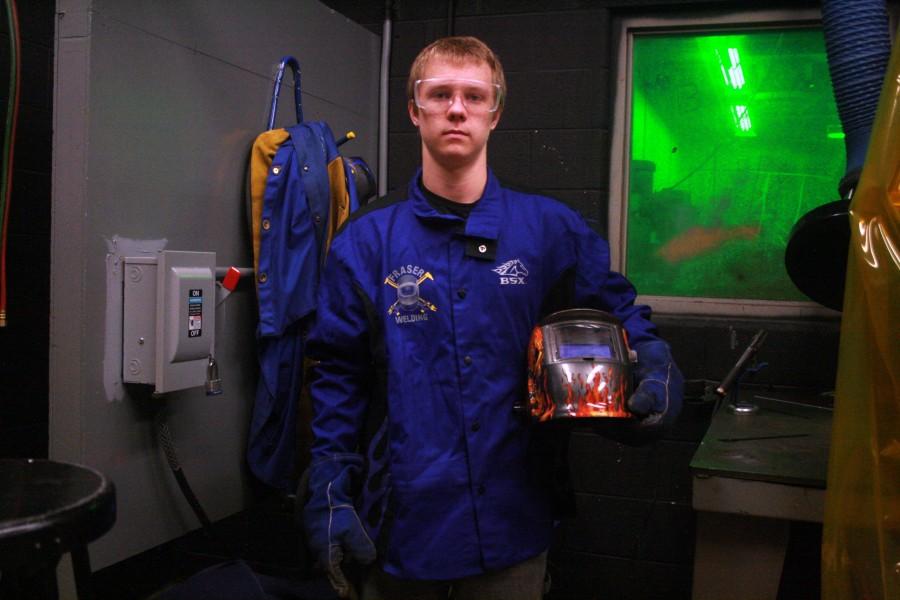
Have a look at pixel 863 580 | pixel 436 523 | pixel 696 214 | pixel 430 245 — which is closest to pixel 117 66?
pixel 430 245

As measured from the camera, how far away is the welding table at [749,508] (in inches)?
68.1

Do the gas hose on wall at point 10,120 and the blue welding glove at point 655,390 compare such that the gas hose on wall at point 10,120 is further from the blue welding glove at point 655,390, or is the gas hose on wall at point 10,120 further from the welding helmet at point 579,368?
the blue welding glove at point 655,390

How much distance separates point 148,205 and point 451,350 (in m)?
0.93

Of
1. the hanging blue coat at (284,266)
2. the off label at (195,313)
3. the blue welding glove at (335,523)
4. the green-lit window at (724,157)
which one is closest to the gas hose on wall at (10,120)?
the off label at (195,313)

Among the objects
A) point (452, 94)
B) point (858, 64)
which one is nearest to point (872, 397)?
point (452, 94)

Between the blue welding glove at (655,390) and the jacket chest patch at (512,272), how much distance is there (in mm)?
289

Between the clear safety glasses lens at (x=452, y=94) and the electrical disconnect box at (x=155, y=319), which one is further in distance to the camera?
the electrical disconnect box at (x=155, y=319)

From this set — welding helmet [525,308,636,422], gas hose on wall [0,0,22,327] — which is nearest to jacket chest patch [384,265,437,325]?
welding helmet [525,308,636,422]

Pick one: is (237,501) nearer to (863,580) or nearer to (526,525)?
(526,525)

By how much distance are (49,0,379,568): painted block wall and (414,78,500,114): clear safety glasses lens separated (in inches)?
29.7

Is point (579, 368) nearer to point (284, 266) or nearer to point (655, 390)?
Answer: point (655, 390)

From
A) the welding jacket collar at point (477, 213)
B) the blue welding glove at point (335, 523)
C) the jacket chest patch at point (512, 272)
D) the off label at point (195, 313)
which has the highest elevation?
the welding jacket collar at point (477, 213)

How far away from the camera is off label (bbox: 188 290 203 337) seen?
7.06ft

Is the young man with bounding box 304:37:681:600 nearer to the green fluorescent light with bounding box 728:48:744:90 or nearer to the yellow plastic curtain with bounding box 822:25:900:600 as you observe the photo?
the yellow plastic curtain with bounding box 822:25:900:600
